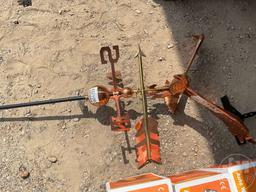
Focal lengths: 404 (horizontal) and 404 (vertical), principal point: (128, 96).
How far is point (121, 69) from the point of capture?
257cm

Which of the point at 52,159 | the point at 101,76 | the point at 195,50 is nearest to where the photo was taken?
the point at 52,159

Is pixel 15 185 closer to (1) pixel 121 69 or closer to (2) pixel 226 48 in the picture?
(1) pixel 121 69

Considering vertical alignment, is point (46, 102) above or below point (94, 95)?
below

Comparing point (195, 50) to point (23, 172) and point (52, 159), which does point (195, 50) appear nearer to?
point (52, 159)

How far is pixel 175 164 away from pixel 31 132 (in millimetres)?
872

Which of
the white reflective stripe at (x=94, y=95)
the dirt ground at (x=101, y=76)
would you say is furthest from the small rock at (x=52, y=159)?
the white reflective stripe at (x=94, y=95)

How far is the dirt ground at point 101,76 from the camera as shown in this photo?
7.68 ft

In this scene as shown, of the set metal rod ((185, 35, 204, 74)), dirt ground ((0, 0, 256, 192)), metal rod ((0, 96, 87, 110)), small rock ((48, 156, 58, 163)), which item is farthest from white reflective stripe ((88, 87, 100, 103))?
metal rod ((185, 35, 204, 74))

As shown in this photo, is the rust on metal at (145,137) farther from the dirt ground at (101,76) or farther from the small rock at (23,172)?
the small rock at (23,172)

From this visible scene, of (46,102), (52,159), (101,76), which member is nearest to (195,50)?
(101,76)

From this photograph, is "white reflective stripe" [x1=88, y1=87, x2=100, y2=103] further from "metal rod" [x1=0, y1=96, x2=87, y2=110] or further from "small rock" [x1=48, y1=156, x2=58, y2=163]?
"small rock" [x1=48, y1=156, x2=58, y2=163]

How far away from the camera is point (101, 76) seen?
2547 mm

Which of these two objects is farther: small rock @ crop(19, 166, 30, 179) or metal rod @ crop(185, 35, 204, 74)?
metal rod @ crop(185, 35, 204, 74)

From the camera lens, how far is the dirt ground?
7.68 feet
